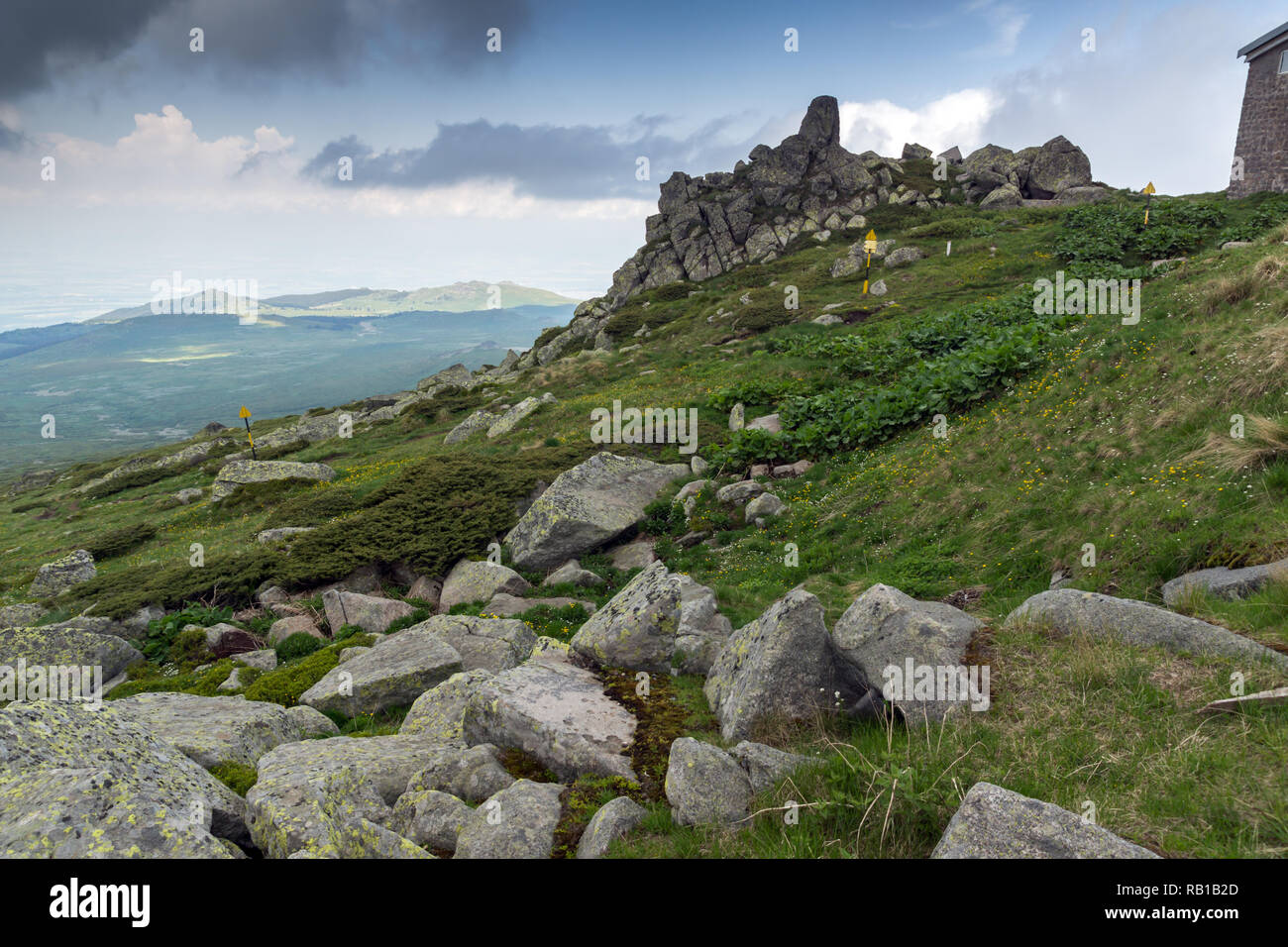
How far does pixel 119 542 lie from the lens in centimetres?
3388

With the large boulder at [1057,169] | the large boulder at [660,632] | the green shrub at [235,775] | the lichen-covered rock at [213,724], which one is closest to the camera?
the green shrub at [235,775]

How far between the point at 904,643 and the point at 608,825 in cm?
454

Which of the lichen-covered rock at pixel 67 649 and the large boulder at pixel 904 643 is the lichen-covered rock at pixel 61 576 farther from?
the large boulder at pixel 904 643

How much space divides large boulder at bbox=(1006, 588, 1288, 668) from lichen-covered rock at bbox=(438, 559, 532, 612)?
1394 cm

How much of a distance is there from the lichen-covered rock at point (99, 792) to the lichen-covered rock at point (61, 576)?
25.1m

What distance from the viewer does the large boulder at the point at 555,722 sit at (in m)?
8.70

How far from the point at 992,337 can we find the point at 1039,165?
7498 centimetres

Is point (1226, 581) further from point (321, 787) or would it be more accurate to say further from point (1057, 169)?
point (1057, 169)

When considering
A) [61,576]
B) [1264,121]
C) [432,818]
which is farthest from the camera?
[1264,121]

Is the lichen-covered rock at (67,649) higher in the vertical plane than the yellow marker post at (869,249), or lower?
lower

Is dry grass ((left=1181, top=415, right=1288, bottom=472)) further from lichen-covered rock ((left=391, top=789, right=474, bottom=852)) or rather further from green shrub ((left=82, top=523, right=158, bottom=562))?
green shrub ((left=82, top=523, right=158, bottom=562))

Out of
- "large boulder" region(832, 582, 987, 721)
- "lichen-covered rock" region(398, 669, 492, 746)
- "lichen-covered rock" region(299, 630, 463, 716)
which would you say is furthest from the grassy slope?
"lichen-covered rock" region(299, 630, 463, 716)
